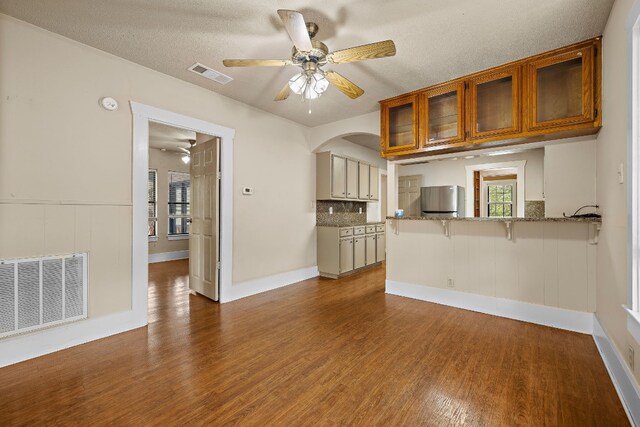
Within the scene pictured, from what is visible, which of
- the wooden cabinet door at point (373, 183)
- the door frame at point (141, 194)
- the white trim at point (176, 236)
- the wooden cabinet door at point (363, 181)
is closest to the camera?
the door frame at point (141, 194)

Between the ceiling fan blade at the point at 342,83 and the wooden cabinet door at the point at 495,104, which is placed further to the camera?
the wooden cabinet door at the point at 495,104

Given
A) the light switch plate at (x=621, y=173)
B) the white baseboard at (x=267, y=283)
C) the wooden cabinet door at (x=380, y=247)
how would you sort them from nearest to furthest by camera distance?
the light switch plate at (x=621, y=173), the white baseboard at (x=267, y=283), the wooden cabinet door at (x=380, y=247)

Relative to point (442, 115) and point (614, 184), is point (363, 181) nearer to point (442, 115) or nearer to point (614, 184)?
point (442, 115)

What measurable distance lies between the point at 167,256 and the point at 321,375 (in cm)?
623

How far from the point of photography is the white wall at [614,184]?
175cm

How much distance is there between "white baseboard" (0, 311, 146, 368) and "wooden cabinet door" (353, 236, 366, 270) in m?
3.43

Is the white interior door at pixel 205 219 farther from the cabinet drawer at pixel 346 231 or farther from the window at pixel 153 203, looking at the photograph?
the window at pixel 153 203

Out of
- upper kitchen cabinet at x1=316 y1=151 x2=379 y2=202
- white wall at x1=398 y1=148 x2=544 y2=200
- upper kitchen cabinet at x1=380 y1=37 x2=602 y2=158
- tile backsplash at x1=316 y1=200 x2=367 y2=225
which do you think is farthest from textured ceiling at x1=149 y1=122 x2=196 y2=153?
white wall at x1=398 y1=148 x2=544 y2=200

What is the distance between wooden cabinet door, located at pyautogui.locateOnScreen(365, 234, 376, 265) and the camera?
5.59m

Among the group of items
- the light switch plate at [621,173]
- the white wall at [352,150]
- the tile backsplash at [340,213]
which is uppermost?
the white wall at [352,150]

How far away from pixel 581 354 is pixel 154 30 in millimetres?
4414

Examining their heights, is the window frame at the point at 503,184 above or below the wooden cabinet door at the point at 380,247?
above

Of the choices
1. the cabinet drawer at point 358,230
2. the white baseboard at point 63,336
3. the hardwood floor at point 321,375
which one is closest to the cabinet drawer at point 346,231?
the cabinet drawer at point 358,230

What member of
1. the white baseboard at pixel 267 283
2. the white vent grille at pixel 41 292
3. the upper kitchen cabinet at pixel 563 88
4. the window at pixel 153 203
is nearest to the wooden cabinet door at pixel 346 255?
the white baseboard at pixel 267 283
